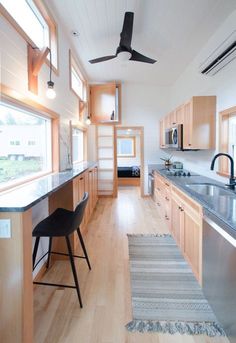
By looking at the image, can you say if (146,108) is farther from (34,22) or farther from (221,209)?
(221,209)

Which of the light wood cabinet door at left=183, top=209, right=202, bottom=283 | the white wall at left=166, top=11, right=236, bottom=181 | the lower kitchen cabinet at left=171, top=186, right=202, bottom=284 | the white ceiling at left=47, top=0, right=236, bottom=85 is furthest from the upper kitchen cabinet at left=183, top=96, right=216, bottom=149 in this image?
the light wood cabinet door at left=183, top=209, right=202, bottom=283

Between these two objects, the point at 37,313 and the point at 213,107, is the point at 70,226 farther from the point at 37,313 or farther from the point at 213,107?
the point at 213,107

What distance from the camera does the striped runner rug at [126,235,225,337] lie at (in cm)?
183

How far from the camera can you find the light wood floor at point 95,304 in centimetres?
173

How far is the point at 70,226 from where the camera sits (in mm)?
2150

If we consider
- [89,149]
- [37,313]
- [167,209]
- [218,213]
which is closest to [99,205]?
[89,149]

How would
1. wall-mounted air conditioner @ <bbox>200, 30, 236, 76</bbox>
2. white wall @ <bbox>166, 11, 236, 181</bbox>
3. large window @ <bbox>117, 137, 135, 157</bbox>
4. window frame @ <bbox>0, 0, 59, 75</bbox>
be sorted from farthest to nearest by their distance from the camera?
large window @ <bbox>117, 137, 135, 157</bbox> < white wall @ <bbox>166, 11, 236, 181</bbox> < wall-mounted air conditioner @ <bbox>200, 30, 236, 76</bbox> < window frame @ <bbox>0, 0, 59, 75</bbox>

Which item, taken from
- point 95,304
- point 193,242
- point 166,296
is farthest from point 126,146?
point 95,304

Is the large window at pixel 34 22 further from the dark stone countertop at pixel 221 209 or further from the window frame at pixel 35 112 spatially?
the dark stone countertop at pixel 221 209

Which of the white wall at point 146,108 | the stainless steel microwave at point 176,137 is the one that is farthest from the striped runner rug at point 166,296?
the white wall at point 146,108

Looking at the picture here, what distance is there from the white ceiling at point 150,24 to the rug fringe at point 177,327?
345 centimetres

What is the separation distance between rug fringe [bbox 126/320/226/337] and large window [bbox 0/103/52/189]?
5.34 feet

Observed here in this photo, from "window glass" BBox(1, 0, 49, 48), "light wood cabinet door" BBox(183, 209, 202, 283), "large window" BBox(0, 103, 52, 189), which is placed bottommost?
"light wood cabinet door" BBox(183, 209, 202, 283)

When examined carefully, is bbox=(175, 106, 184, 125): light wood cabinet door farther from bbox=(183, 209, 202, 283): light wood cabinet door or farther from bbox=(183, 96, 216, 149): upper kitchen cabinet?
bbox=(183, 209, 202, 283): light wood cabinet door
